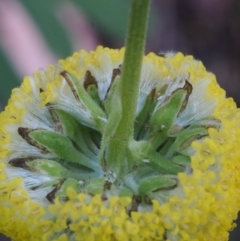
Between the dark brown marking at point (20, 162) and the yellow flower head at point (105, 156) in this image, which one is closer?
the yellow flower head at point (105, 156)

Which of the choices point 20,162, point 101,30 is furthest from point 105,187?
→ point 101,30

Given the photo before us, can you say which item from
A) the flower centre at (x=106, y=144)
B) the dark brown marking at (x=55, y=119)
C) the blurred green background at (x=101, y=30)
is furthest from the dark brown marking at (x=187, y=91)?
the blurred green background at (x=101, y=30)

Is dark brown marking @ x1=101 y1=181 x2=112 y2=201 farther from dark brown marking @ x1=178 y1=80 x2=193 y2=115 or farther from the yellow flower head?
dark brown marking @ x1=178 y1=80 x2=193 y2=115

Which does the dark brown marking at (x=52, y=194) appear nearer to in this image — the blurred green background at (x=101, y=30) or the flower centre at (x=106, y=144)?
the flower centre at (x=106, y=144)

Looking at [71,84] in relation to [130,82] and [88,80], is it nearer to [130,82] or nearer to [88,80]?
[88,80]

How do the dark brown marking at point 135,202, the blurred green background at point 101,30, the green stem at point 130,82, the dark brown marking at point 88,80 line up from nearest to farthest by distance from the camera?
the green stem at point 130,82 → the dark brown marking at point 135,202 → the dark brown marking at point 88,80 → the blurred green background at point 101,30

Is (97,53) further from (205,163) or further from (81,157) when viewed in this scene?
(205,163)
